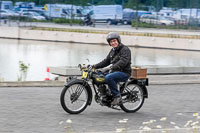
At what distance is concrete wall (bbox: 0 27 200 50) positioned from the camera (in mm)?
44781

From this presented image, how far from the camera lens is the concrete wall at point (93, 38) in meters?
44.8

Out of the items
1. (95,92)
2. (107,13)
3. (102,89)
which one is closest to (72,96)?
(95,92)

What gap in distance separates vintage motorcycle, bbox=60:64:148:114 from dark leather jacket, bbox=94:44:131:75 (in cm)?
26

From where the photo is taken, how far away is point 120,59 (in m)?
9.94

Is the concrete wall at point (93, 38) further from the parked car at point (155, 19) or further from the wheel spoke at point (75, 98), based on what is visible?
the wheel spoke at point (75, 98)

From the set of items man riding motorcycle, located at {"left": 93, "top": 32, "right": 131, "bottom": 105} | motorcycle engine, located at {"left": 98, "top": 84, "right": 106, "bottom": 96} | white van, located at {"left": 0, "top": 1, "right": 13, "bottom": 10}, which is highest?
white van, located at {"left": 0, "top": 1, "right": 13, "bottom": 10}

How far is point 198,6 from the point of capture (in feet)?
193

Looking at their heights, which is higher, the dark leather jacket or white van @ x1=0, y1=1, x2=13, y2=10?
white van @ x1=0, y1=1, x2=13, y2=10

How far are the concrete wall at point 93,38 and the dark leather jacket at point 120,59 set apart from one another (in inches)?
1357

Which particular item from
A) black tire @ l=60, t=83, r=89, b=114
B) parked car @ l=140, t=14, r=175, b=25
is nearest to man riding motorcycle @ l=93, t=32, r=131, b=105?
black tire @ l=60, t=83, r=89, b=114

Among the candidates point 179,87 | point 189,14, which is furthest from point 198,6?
point 179,87

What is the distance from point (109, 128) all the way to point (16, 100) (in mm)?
3292

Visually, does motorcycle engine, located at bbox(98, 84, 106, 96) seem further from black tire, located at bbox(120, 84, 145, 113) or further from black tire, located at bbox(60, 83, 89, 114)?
black tire, located at bbox(120, 84, 145, 113)

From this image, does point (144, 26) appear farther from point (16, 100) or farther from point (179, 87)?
point (16, 100)
